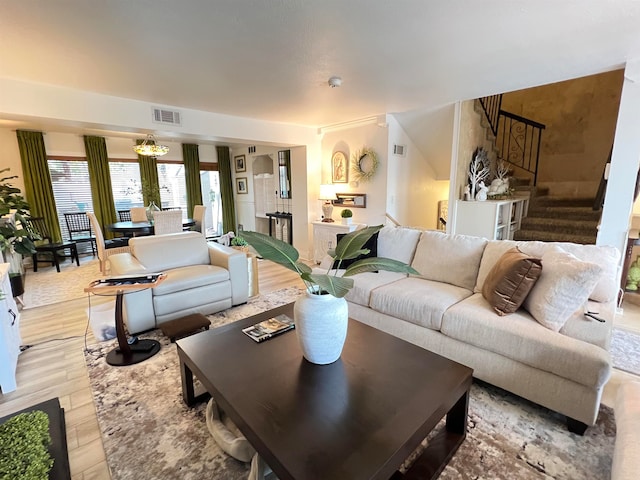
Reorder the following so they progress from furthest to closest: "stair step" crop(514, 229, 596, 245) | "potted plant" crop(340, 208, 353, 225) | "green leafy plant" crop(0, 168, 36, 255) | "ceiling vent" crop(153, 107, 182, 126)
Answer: "potted plant" crop(340, 208, 353, 225) < "stair step" crop(514, 229, 596, 245) < "ceiling vent" crop(153, 107, 182, 126) < "green leafy plant" crop(0, 168, 36, 255)

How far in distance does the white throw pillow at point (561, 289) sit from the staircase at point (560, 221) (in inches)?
121

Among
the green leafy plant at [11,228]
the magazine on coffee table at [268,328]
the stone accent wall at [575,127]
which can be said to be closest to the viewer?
the magazine on coffee table at [268,328]

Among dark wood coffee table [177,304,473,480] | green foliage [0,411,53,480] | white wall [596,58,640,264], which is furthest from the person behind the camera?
white wall [596,58,640,264]

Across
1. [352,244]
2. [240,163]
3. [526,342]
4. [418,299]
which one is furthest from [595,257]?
[240,163]

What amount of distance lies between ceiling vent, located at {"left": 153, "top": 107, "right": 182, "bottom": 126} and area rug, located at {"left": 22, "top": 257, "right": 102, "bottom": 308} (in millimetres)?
2441

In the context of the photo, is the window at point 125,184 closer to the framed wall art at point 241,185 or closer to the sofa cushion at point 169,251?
the framed wall art at point 241,185

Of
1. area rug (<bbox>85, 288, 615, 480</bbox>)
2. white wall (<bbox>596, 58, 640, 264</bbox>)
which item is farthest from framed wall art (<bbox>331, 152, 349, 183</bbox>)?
area rug (<bbox>85, 288, 615, 480</bbox>)

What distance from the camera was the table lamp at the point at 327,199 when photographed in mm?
5195

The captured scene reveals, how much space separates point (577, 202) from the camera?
15.9 ft

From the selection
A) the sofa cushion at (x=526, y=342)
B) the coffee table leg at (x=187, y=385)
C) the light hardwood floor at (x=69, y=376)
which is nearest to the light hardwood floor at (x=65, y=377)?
the light hardwood floor at (x=69, y=376)

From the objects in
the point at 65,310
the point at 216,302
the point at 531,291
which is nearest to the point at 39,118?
the point at 65,310

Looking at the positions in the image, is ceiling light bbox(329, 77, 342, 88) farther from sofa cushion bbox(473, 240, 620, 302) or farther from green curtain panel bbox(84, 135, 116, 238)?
green curtain panel bbox(84, 135, 116, 238)

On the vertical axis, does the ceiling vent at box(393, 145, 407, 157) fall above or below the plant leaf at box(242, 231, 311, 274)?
above

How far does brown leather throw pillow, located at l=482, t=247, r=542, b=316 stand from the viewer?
192 centimetres
